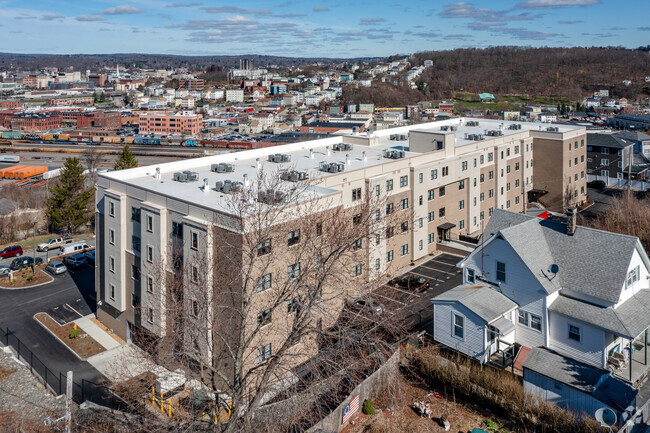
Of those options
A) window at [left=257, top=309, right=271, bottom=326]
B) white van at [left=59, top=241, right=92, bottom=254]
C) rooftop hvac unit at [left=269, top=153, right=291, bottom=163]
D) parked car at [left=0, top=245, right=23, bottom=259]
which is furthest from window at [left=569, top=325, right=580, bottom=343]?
parked car at [left=0, top=245, right=23, bottom=259]

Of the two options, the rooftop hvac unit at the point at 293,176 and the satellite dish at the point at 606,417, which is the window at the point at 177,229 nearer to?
the rooftop hvac unit at the point at 293,176

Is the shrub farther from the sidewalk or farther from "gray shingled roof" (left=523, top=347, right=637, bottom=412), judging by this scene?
the sidewalk

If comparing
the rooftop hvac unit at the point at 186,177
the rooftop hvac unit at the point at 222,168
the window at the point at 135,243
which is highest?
the rooftop hvac unit at the point at 222,168

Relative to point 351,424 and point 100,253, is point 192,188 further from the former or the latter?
point 351,424

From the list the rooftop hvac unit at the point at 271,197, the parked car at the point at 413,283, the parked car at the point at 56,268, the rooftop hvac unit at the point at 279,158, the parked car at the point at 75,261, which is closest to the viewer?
the rooftop hvac unit at the point at 271,197

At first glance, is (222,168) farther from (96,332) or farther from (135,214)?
(96,332)

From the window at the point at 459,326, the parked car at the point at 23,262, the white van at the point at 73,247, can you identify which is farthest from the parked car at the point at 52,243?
the window at the point at 459,326
